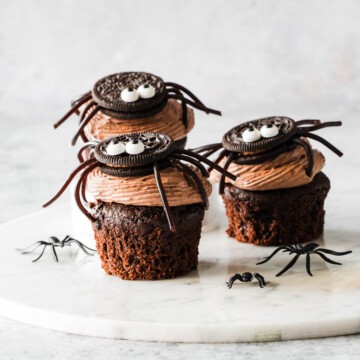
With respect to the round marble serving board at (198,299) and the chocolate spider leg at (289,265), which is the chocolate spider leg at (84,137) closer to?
the round marble serving board at (198,299)

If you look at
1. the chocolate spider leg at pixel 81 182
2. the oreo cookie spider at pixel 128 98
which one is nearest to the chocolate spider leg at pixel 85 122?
the oreo cookie spider at pixel 128 98

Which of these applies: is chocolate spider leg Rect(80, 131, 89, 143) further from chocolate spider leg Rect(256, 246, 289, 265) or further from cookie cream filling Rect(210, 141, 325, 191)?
chocolate spider leg Rect(256, 246, 289, 265)

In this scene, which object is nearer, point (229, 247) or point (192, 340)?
point (192, 340)

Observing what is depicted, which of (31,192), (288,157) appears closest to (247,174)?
(288,157)

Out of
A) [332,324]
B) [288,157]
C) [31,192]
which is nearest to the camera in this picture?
[332,324]

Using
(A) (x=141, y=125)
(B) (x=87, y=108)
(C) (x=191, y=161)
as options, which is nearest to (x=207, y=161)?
(C) (x=191, y=161)

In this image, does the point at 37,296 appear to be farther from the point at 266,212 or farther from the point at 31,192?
the point at 31,192

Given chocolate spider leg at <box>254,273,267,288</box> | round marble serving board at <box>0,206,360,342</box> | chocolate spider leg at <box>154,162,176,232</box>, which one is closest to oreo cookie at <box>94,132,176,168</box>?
chocolate spider leg at <box>154,162,176,232</box>

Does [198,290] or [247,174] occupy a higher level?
[247,174]
